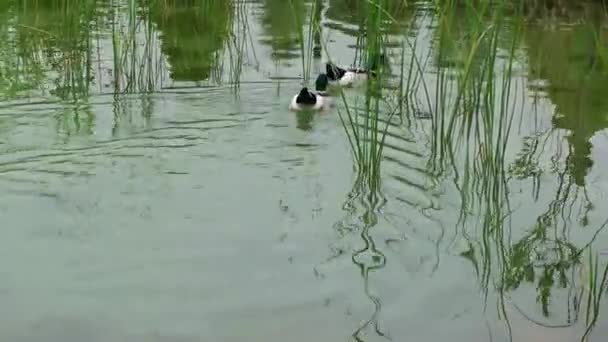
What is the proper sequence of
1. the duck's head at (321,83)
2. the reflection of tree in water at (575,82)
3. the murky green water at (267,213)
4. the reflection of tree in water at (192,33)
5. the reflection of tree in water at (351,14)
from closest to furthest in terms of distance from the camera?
the murky green water at (267,213) → the reflection of tree in water at (575,82) → the duck's head at (321,83) → the reflection of tree in water at (192,33) → the reflection of tree in water at (351,14)

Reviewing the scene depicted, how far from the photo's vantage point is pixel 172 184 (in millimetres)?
5172

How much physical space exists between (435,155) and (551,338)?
7.12 ft

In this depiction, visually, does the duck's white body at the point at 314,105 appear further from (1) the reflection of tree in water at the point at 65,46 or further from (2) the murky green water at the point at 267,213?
(1) the reflection of tree in water at the point at 65,46

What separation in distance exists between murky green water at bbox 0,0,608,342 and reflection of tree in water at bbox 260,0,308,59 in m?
0.92

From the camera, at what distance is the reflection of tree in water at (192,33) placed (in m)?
7.85

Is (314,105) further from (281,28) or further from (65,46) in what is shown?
(281,28)

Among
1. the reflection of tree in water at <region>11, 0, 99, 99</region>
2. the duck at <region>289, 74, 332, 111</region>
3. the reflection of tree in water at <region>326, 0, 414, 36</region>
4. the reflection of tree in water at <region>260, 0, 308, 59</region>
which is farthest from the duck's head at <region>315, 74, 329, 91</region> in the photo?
the reflection of tree in water at <region>326, 0, 414, 36</region>

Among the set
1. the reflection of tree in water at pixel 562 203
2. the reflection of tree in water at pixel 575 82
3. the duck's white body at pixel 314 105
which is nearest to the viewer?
the reflection of tree in water at pixel 562 203

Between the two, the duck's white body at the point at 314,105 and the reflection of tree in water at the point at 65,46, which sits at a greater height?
the reflection of tree in water at the point at 65,46

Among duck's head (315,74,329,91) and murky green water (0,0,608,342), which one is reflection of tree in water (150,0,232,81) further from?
duck's head (315,74,329,91)

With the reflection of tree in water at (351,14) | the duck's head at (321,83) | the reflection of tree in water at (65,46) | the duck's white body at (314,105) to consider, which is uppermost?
the reflection of tree in water at (351,14)

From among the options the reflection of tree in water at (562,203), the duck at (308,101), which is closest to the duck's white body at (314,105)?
the duck at (308,101)

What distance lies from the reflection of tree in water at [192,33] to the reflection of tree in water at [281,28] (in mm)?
498

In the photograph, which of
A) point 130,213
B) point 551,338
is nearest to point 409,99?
point 130,213
